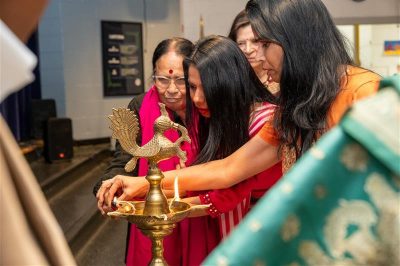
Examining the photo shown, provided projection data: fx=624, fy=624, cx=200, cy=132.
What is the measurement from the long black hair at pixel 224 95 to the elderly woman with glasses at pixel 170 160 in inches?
4.1

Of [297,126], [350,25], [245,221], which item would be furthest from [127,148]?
[350,25]

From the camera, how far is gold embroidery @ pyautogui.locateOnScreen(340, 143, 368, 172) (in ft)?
1.75

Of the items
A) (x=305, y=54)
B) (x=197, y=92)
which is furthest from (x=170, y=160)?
(x=305, y=54)

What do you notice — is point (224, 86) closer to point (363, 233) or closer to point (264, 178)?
point (264, 178)

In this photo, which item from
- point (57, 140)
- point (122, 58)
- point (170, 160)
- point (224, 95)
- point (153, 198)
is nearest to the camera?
point (153, 198)

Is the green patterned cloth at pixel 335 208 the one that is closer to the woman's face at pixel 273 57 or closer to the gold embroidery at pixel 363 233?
the gold embroidery at pixel 363 233

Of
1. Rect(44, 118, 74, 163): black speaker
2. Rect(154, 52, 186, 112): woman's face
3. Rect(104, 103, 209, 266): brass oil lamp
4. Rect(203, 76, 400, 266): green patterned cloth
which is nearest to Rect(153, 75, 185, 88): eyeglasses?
Rect(154, 52, 186, 112): woman's face

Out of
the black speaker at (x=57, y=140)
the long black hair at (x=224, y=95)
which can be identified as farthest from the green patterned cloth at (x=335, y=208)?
the black speaker at (x=57, y=140)

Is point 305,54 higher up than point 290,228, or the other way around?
point 305,54

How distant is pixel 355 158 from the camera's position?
534 millimetres

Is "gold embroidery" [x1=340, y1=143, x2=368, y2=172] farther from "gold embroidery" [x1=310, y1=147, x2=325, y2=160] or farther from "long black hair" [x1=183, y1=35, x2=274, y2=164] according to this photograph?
"long black hair" [x1=183, y1=35, x2=274, y2=164]

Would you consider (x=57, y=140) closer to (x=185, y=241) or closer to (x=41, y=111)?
(x=41, y=111)

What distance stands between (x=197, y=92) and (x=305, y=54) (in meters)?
0.45

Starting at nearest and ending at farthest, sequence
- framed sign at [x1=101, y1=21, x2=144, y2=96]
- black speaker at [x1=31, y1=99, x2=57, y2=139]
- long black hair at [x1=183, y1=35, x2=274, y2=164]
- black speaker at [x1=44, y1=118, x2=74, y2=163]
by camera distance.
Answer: long black hair at [x1=183, y1=35, x2=274, y2=164]
black speaker at [x1=44, y1=118, x2=74, y2=163]
black speaker at [x1=31, y1=99, x2=57, y2=139]
framed sign at [x1=101, y1=21, x2=144, y2=96]
